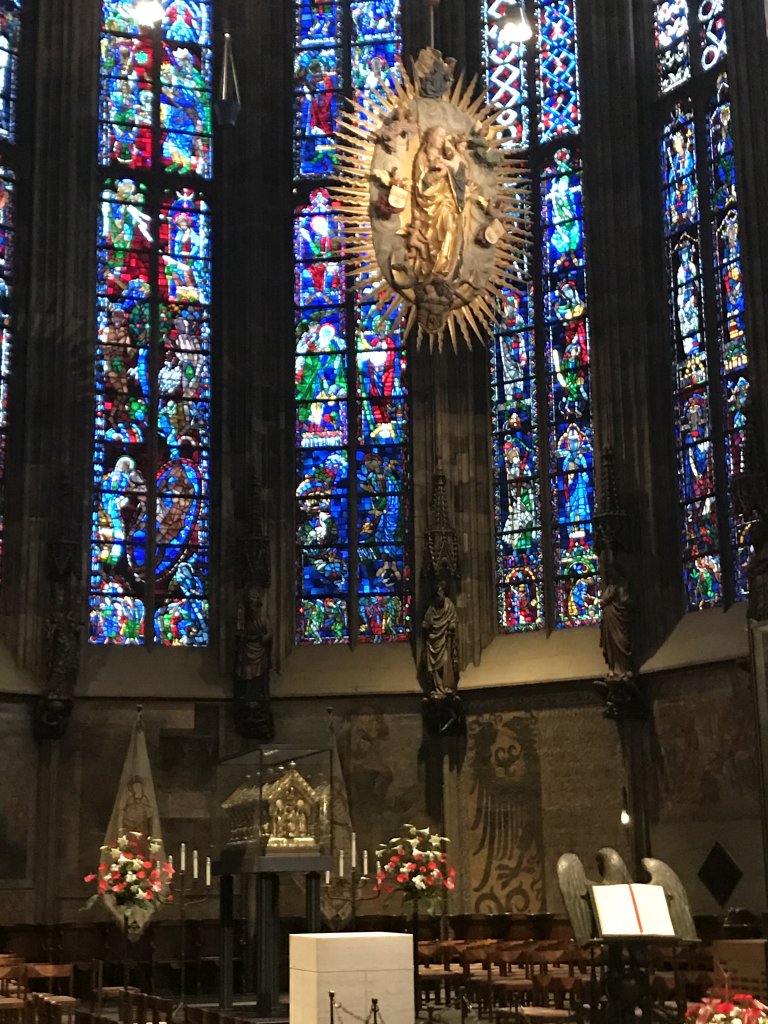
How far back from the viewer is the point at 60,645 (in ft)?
78.5

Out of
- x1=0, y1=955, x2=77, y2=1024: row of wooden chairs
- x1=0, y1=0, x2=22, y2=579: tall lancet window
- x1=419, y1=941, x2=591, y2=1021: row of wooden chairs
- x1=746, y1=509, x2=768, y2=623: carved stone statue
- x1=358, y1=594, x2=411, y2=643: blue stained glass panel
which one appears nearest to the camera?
x1=0, y1=955, x2=77, y2=1024: row of wooden chairs

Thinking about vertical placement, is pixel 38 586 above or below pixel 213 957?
above

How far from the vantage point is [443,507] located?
25188 millimetres

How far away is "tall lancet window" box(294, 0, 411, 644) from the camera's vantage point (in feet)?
85.1

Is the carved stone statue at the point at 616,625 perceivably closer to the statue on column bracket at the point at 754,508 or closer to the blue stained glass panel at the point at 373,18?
the statue on column bracket at the point at 754,508

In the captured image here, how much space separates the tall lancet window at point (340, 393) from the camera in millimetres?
25953

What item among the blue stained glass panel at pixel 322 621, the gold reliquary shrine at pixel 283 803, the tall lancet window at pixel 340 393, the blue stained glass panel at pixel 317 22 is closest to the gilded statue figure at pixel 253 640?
the blue stained glass panel at pixel 322 621

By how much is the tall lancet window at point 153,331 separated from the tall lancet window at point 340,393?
1.68 metres

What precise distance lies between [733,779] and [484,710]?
14.3 ft

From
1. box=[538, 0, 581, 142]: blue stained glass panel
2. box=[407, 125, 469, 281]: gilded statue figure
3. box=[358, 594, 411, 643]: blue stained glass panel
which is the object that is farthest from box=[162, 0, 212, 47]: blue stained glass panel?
box=[407, 125, 469, 281]: gilded statue figure

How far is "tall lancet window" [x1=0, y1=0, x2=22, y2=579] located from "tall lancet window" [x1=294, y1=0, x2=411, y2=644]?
481cm

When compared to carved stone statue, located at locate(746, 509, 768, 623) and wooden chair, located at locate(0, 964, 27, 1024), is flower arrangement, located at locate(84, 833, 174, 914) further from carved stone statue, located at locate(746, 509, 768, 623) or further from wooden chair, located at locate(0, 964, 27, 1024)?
carved stone statue, located at locate(746, 509, 768, 623)

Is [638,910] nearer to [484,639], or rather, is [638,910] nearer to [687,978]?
[687,978]

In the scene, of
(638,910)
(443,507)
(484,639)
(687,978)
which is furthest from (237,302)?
(638,910)
